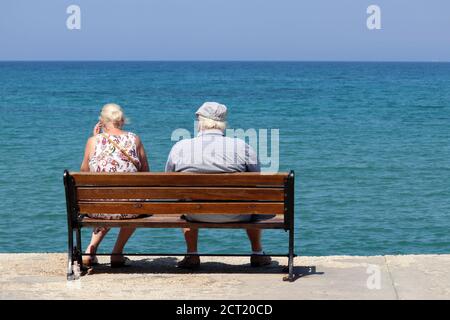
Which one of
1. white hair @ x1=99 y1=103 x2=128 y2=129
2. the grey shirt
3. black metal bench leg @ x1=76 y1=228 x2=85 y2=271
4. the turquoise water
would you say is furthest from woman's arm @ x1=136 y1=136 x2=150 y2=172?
the turquoise water

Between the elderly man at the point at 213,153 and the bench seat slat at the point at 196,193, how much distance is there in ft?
0.63

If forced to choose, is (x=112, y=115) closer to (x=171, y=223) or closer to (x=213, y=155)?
(x=213, y=155)

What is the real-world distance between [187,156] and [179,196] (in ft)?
1.24

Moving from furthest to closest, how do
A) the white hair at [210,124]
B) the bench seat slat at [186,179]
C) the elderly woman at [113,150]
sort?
the elderly woman at [113,150], the white hair at [210,124], the bench seat slat at [186,179]

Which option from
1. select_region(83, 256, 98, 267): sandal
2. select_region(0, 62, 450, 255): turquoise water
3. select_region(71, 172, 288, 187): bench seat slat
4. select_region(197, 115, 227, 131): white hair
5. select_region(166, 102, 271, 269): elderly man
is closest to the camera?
select_region(71, 172, 288, 187): bench seat slat

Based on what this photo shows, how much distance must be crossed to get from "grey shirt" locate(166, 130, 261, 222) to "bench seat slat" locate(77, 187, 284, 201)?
22cm

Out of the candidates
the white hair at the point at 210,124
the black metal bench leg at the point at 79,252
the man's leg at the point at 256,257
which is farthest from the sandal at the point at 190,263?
the white hair at the point at 210,124

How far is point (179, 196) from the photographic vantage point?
6.29m

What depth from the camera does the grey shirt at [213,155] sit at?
256 inches

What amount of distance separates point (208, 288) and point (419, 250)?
7.51 metres

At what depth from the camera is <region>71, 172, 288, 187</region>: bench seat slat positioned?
6.21 meters

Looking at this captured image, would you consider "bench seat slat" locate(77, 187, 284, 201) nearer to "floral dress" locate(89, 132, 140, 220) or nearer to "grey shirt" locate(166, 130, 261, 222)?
"grey shirt" locate(166, 130, 261, 222)

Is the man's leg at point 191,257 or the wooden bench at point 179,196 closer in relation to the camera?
the wooden bench at point 179,196

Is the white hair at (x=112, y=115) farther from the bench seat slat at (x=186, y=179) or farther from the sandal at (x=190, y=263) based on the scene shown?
the sandal at (x=190, y=263)
